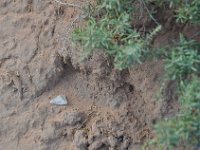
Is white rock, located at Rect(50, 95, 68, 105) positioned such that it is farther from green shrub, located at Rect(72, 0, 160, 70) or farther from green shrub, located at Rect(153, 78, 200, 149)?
green shrub, located at Rect(153, 78, 200, 149)

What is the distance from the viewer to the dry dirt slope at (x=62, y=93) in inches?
113

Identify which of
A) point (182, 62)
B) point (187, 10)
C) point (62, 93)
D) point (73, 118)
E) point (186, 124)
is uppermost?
point (187, 10)

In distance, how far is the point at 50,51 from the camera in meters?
3.04

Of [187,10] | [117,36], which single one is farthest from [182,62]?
[117,36]

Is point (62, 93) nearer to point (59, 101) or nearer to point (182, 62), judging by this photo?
point (59, 101)

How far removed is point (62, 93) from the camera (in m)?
3.04

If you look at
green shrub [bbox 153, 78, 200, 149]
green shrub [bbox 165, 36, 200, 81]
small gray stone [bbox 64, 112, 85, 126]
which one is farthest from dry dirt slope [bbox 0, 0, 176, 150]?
green shrub [bbox 153, 78, 200, 149]

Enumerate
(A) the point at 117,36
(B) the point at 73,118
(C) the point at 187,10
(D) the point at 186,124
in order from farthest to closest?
(B) the point at 73,118 → (A) the point at 117,36 → (C) the point at 187,10 → (D) the point at 186,124

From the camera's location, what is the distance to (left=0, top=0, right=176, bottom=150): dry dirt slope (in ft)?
9.43

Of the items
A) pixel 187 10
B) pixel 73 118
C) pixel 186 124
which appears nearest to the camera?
pixel 186 124

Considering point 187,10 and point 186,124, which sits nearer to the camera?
point 186,124

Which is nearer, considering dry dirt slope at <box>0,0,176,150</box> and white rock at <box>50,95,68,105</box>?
dry dirt slope at <box>0,0,176,150</box>

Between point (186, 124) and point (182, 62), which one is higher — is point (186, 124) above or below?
below

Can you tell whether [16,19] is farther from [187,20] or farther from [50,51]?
[187,20]
